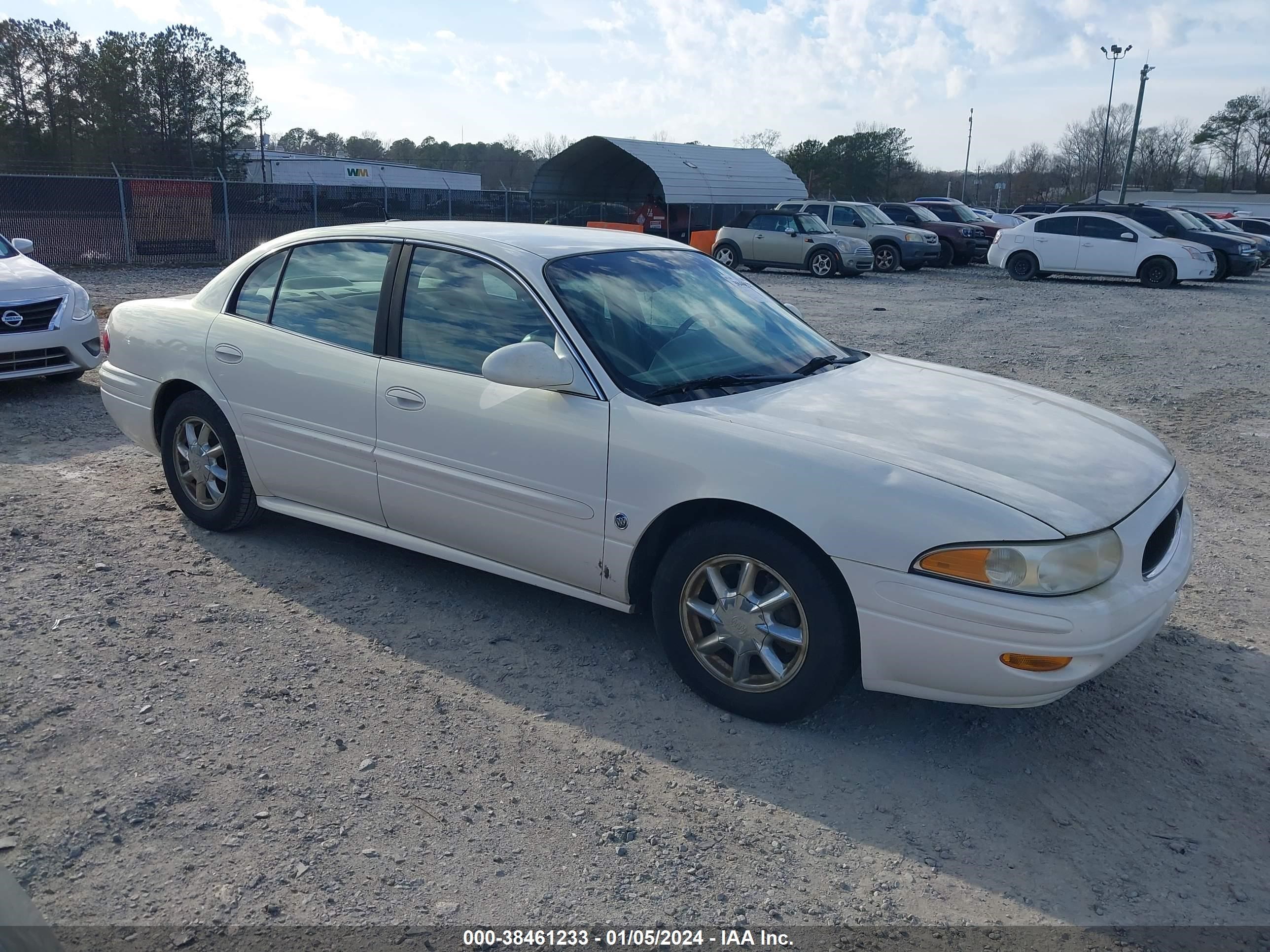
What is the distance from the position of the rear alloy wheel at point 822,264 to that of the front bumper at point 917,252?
114 inches

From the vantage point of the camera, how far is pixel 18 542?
4.99 m

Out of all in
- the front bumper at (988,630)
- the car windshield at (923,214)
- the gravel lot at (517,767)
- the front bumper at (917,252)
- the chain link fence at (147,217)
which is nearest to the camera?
the gravel lot at (517,767)

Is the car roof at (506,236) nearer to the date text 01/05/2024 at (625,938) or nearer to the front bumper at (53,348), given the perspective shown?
the date text 01/05/2024 at (625,938)

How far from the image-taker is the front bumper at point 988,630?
2.95 metres

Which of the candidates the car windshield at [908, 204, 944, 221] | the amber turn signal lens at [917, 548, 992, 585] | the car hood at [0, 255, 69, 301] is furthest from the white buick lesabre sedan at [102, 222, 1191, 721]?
the car windshield at [908, 204, 944, 221]

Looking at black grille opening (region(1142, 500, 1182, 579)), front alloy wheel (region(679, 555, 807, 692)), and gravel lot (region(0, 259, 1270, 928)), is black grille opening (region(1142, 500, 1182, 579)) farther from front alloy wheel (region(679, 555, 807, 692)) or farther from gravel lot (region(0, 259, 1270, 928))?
front alloy wheel (region(679, 555, 807, 692))

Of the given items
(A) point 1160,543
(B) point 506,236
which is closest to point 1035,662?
(A) point 1160,543

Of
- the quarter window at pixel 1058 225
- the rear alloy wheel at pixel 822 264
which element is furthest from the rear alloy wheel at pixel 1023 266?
the rear alloy wheel at pixel 822 264

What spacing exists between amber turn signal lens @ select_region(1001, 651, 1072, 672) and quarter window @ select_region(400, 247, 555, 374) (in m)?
1.97

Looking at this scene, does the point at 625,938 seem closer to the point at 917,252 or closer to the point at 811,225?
the point at 811,225

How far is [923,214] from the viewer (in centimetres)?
2822

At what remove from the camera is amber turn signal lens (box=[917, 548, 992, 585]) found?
2984 millimetres

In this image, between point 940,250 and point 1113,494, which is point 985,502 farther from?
point 940,250

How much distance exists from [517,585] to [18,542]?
2.52 meters
